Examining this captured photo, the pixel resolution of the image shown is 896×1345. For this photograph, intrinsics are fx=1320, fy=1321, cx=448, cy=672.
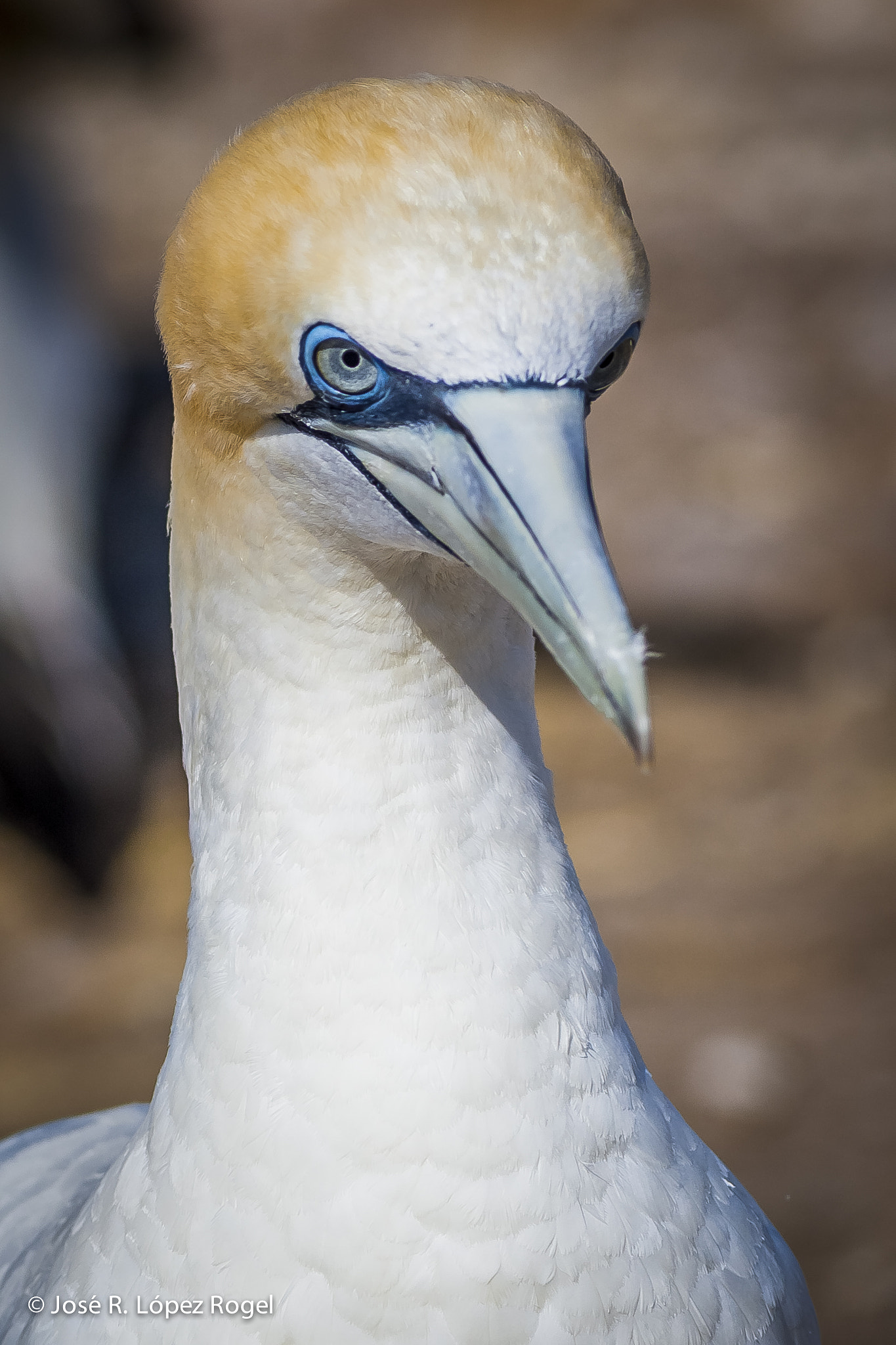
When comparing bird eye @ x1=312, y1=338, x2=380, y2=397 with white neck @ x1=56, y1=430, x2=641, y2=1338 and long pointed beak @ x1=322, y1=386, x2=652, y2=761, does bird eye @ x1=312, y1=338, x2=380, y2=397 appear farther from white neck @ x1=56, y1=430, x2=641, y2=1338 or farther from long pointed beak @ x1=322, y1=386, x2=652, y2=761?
white neck @ x1=56, y1=430, x2=641, y2=1338

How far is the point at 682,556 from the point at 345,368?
5.23 metres

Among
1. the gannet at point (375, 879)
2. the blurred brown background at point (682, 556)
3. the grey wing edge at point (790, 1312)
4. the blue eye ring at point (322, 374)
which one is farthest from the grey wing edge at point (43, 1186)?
the blurred brown background at point (682, 556)

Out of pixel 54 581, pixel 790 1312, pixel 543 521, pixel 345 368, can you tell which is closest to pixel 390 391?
pixel 345 368

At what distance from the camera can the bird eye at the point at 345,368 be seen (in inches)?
59.5

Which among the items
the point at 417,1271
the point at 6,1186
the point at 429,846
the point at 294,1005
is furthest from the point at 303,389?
the point at 6,1186

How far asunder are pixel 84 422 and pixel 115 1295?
6.34 m

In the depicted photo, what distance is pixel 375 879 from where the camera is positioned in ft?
6.02

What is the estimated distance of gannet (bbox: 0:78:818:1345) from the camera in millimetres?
1545

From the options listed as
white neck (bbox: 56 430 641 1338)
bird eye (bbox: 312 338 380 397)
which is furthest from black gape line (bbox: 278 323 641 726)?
white neck (bbox: 56 430 641 1338)

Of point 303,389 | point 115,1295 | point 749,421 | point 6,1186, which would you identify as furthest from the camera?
point 749,421

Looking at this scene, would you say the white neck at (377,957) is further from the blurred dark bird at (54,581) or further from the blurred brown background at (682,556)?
the blurred dark bird at (54,581)

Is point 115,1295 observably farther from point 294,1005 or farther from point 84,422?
point 84,422

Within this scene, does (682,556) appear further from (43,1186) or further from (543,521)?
(543,521)

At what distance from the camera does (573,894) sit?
196 cm
